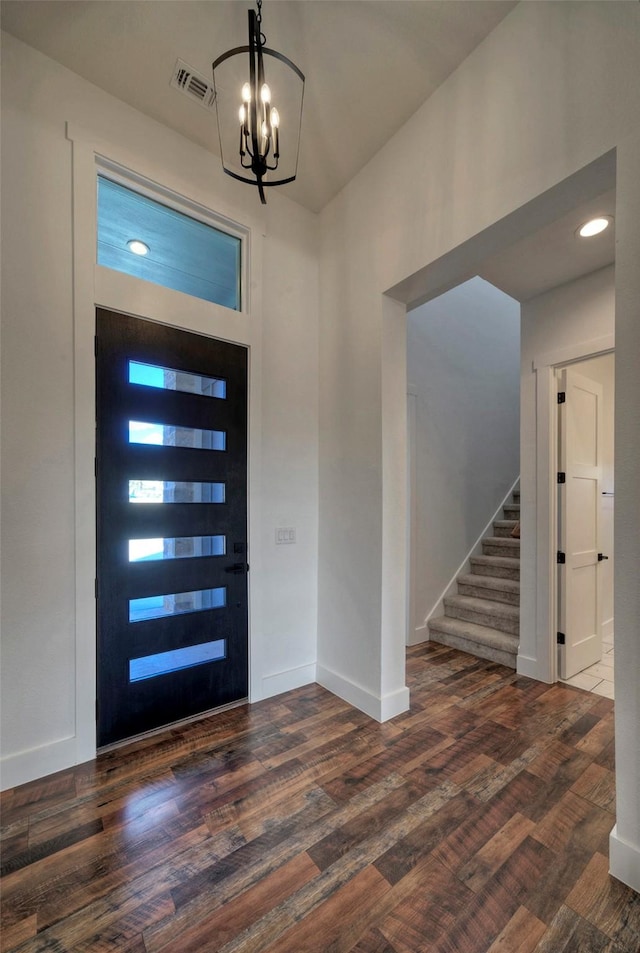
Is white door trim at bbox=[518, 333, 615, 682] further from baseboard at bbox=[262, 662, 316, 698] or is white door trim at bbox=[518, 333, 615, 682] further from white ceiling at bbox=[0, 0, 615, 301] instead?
baseboard at bbox=[262, 662, 316, 698]

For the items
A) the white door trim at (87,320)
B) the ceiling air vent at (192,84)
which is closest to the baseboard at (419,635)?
the white door trim at (87,320)

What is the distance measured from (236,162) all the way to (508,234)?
1.95 metres

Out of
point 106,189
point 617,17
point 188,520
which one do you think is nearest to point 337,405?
point 188,520

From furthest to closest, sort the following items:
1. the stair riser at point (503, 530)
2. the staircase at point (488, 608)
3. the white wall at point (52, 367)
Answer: the stair riser at point (503, 530)
the staircase at point (488, 608)
the white wall at point (52, 367)

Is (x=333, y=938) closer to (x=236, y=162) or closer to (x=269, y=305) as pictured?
(x=269, y=305)

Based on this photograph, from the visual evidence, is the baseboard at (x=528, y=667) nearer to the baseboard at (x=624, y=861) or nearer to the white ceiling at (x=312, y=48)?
the baseboard at (x=624, y=861)

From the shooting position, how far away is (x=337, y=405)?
2.92 meters

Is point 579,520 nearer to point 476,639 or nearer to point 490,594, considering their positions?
point 490,594

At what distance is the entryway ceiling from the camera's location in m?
1.84

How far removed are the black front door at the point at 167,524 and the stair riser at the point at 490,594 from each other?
251cm

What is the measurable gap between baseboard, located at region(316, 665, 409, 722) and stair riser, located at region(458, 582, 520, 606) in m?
1.71

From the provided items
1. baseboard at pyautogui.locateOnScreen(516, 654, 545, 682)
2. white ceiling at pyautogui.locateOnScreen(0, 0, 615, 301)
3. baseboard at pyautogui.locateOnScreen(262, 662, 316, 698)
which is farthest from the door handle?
white ceiling at pyautogui.locateOnScreen(0, 0, 615, 301)

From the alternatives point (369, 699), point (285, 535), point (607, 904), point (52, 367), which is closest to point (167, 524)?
point (285, 535)

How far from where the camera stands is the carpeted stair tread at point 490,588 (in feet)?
12.2
